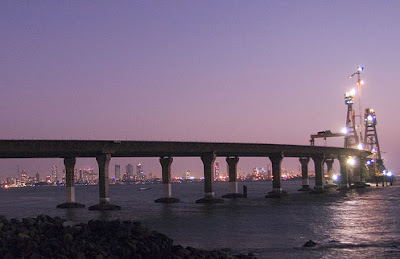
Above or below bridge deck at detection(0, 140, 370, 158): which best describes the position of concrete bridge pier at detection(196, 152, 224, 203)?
below

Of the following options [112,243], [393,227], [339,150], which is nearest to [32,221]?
[112,243]

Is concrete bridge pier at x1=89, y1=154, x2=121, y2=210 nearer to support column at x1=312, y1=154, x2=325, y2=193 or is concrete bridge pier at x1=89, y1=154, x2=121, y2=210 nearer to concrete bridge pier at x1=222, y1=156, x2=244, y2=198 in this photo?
concrete bridge pier at x1=222, y1=156, x2=244, y2=198

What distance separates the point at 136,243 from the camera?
1188 inches

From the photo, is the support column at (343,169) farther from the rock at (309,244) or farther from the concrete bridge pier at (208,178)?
the rock at (309,244)

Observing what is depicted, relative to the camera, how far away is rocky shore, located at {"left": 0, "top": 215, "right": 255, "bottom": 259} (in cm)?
2675

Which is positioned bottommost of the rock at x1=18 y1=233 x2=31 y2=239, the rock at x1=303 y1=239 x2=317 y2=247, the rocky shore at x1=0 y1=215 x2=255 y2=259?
the rock at x1=303 y1=239 x2=317 y2=247

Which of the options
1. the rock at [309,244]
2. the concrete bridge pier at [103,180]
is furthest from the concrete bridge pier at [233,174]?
the rock at [309,244]

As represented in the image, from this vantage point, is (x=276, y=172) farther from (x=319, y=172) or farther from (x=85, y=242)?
(x=85, y=242)

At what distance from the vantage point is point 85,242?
28625mm

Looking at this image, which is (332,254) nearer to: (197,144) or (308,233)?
(308,233)

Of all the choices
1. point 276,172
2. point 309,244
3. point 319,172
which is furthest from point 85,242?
point 319,172

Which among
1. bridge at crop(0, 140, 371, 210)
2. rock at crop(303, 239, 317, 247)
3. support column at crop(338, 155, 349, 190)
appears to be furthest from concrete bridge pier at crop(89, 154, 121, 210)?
support column at crop(338, 155, 349, 190)

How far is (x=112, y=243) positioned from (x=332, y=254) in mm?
17627

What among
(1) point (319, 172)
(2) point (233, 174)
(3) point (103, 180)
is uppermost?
(3) point (103, 180)
